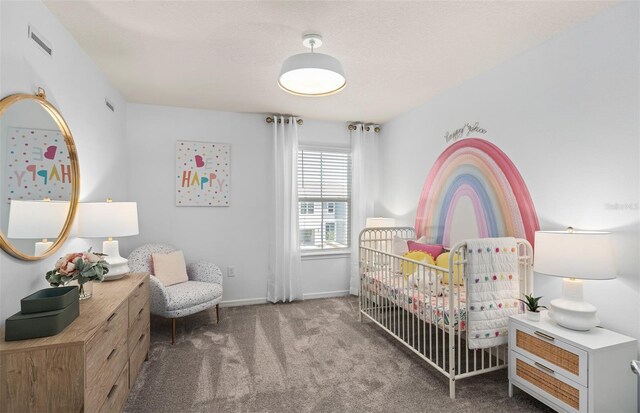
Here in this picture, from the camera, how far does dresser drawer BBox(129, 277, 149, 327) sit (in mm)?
2039

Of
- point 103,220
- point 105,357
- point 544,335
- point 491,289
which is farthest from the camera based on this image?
point 103,220

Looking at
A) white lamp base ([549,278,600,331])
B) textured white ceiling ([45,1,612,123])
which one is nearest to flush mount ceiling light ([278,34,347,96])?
textured white ceiling ([45,1,612,123])

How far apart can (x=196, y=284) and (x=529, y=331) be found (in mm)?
A: 2774

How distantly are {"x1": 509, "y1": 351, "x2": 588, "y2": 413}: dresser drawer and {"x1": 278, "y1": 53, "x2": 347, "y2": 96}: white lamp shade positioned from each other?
206 centimetres

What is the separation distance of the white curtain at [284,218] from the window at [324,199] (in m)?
0.20

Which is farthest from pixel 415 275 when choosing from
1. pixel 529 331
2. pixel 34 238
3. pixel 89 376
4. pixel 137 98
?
pixel 137 98

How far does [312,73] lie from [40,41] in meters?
1.53

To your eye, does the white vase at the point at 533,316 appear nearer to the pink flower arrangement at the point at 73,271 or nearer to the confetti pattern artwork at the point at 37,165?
the pink flower arrangement at the point at 73,271

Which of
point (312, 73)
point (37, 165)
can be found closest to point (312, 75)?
point (312, 73)

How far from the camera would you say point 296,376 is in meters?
2.21

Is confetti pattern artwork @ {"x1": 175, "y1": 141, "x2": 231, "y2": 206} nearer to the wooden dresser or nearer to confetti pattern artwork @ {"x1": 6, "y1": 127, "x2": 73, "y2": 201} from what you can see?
confetti pattern artwork @ {"x1": 6, "y1": 127, "x2": 73, "y2": 201}

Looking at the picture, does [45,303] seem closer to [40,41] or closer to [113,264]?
[113,264]

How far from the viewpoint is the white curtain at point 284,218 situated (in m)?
3.85

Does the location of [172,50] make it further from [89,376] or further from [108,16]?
[89,376]
